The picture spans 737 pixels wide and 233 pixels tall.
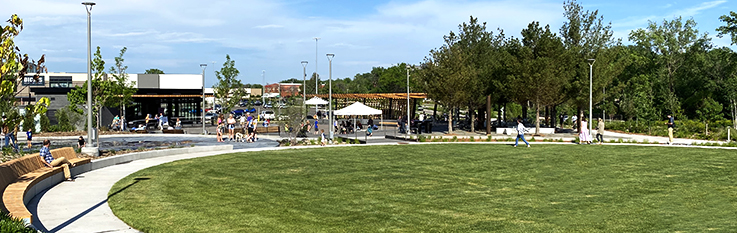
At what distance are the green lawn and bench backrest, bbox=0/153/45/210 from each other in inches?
84.9

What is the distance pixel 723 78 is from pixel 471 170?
199 feet

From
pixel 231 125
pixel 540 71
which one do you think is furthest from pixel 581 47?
pixel 231 125

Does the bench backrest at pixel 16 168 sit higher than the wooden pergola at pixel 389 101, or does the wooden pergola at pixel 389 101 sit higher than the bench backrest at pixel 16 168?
the wooden pergola at pixel 389 101

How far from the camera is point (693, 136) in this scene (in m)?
38.4

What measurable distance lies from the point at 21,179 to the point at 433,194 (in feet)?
31.4

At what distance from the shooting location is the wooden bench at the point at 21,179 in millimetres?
10547

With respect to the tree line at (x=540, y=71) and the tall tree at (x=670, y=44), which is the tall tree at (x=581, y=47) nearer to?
the tree line at (x=540, y=71)

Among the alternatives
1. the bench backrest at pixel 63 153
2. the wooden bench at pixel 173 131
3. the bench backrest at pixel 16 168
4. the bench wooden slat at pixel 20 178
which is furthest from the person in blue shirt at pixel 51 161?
the wooden bench at pixel 173 131

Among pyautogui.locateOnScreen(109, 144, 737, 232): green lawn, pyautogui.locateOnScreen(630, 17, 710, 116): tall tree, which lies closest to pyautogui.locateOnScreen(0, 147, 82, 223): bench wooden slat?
pyautogui.locateOnScreen(109, 144, 737, 232): green lawn

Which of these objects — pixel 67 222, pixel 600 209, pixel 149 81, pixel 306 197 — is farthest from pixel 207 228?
pixel 149 81

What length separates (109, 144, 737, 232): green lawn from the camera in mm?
11023

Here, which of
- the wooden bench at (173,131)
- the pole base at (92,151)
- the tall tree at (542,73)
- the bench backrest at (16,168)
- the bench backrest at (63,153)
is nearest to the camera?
the bench backrest at (16,168)

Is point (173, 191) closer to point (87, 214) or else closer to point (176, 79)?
point (87, 214)

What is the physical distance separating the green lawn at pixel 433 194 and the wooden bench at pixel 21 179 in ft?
5.51
